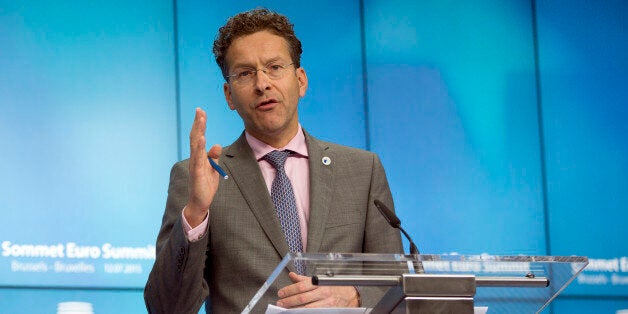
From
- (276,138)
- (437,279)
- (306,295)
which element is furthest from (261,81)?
(437,279)

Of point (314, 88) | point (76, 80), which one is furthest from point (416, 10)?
point (76, 80)

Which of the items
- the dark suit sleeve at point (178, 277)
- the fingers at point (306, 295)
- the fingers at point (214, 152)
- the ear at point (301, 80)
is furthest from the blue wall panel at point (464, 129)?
the fingers at point (306, 295)

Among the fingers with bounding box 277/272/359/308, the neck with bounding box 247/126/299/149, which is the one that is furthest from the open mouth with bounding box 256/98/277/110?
the fingers with bounding box 277/272/359/308

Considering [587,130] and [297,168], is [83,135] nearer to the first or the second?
[297,168]

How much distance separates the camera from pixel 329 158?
2.63m

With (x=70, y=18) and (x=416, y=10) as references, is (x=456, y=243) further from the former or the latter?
(x=70, y=18)

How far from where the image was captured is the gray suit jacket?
84.1 inches

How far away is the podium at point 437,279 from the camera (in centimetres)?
144

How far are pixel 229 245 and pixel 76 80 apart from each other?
2.32 metres

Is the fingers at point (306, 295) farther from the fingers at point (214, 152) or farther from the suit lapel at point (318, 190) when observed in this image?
the suit lapel at point (318, 190)

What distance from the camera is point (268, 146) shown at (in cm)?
263

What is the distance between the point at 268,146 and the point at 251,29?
1.24 feet

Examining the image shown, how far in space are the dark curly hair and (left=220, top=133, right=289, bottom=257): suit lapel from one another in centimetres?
26

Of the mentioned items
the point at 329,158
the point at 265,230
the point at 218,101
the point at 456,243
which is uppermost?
the point at 218,101
